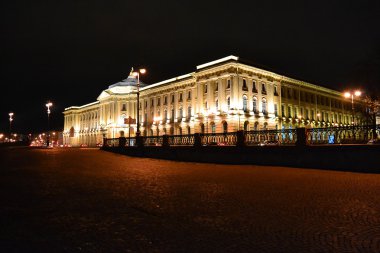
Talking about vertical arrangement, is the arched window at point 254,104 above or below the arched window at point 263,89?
below

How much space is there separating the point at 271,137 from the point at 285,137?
3.01ft

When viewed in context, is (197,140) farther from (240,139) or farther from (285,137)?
(285,137)

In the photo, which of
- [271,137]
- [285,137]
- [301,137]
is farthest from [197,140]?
[301,137]

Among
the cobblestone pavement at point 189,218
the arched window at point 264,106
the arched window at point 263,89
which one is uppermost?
the arched window at point 263,89

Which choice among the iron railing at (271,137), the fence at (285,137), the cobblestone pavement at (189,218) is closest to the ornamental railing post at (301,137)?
the fence at (285,137)

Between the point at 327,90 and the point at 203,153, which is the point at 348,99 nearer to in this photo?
the point at 327,90

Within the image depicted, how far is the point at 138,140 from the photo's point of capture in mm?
31719

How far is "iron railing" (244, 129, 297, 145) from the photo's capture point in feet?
67.7

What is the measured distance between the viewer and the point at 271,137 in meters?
21.5

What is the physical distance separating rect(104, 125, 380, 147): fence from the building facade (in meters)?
16.2

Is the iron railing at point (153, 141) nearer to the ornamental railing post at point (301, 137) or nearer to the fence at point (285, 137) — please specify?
the fence at point (285, 137)

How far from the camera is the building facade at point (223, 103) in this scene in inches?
2221

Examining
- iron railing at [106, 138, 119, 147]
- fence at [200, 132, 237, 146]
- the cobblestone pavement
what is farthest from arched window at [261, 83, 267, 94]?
the cobblestone pavement

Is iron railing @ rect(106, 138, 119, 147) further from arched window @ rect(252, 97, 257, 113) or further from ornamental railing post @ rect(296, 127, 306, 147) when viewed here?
arched window @ rect(252, 97, 257, 113)
